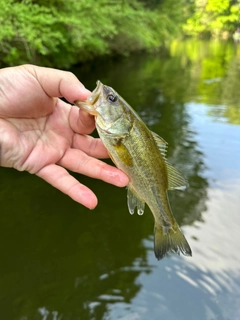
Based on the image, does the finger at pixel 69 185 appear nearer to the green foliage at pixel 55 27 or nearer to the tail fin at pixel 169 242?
the tail fin at pixel 169 242

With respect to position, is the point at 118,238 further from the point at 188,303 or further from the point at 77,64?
the point at 77,64

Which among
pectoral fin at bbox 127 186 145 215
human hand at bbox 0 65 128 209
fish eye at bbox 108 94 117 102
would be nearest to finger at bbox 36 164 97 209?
human hand at bbox 0 65 128 209

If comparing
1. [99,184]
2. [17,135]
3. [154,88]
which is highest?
[17,135]

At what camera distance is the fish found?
2.59 metres

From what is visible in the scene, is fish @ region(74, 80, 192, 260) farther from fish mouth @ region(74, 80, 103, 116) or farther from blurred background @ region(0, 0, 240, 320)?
blurred background @ region(0, 0, 240, 320)

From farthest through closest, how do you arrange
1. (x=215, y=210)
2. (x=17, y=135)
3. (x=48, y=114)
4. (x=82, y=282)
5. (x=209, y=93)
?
(x=209, y=93) < (x=215, y=210) < (x=82, y=282) < (x=48, y=114) < (x=17, y=135)

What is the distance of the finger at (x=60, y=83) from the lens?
2.65 metres

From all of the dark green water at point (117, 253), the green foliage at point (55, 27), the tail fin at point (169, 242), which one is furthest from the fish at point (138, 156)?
the green foliage at point (55, 27)

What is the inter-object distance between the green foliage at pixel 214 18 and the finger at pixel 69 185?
210 feet

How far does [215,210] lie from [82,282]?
2534 millimetres

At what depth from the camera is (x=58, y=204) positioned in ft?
18.4

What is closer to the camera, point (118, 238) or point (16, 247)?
point (16, 247)

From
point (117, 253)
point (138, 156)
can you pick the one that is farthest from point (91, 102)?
point (117, 253)

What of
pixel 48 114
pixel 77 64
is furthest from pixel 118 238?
pixel 77 64
